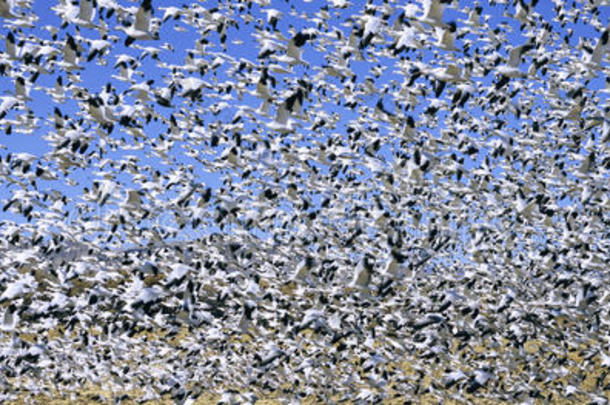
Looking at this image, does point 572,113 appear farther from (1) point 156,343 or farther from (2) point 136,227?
(1) point 156,343

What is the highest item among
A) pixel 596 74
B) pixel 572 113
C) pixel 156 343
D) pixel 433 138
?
pixel 596 74

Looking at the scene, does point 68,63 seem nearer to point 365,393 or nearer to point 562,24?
point 365,393

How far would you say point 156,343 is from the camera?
32.1 m

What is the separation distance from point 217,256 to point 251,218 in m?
1.62

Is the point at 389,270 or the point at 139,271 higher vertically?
the point at 389,270

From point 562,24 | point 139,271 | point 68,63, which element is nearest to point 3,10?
point 68,63

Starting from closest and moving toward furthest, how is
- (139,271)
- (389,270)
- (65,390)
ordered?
(389,270) < (139,271) < (65,390)

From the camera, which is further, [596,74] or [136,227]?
[136,227]

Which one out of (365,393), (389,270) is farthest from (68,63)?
(365,393)

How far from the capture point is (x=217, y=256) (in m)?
21.0

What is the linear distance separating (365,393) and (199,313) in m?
5.36

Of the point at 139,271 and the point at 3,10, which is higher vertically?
the point at 3,10

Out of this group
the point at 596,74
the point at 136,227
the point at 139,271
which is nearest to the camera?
the point at 596,74

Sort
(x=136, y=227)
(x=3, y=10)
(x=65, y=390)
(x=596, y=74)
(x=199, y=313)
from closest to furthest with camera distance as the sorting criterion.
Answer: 1. (x=3, y=10)
2. (x=596, y=74)
3. (x=199, y=313)
4. (x=136, y=227)
5. (x=65, y=390)
